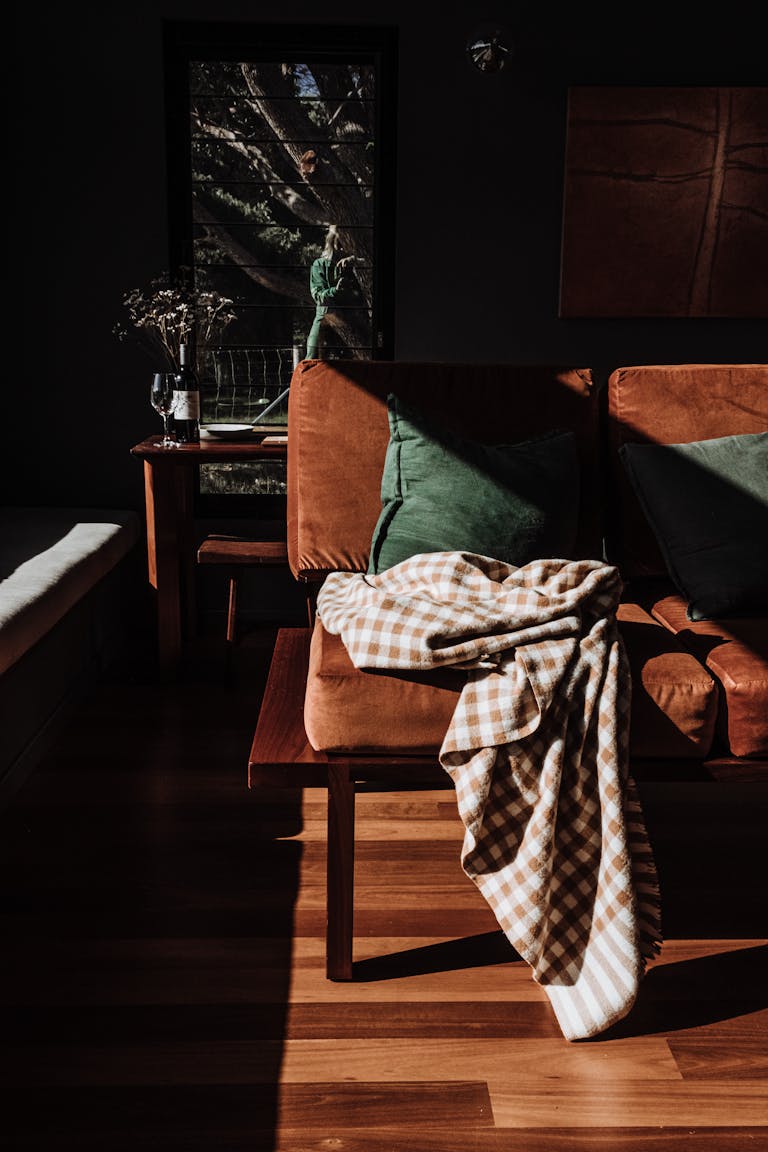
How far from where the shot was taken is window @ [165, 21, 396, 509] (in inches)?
144

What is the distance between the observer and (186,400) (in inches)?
128

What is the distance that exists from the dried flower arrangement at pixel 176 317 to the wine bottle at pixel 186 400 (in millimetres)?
104

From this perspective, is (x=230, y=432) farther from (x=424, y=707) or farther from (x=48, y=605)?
(x=424, y=707)

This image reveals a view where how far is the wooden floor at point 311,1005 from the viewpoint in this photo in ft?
4.73

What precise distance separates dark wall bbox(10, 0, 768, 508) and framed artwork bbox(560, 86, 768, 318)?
0.25ft

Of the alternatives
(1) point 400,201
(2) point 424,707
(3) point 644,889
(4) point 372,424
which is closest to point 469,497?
(4) point 372,424

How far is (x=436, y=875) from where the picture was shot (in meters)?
2.11

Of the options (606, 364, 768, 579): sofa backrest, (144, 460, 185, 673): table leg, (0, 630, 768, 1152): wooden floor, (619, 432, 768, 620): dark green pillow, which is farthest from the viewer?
(144, 460, 185, 673): table leg

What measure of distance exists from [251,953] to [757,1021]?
0.90 meters

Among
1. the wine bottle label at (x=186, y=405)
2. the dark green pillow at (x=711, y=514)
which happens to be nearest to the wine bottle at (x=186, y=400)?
the wine bottle label at (x=186, y=405)

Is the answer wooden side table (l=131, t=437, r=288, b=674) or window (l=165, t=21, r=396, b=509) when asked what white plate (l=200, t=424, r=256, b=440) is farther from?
window (l=165, t=21, r=396, b=509)

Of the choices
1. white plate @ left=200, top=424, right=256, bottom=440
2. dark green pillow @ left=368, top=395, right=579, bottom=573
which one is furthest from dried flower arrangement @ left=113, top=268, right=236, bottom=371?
dark green pillow @ left=368, top=395, right=579, bottom=573

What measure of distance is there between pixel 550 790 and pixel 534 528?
0.79 m

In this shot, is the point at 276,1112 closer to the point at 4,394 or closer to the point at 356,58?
the point at 4,394
